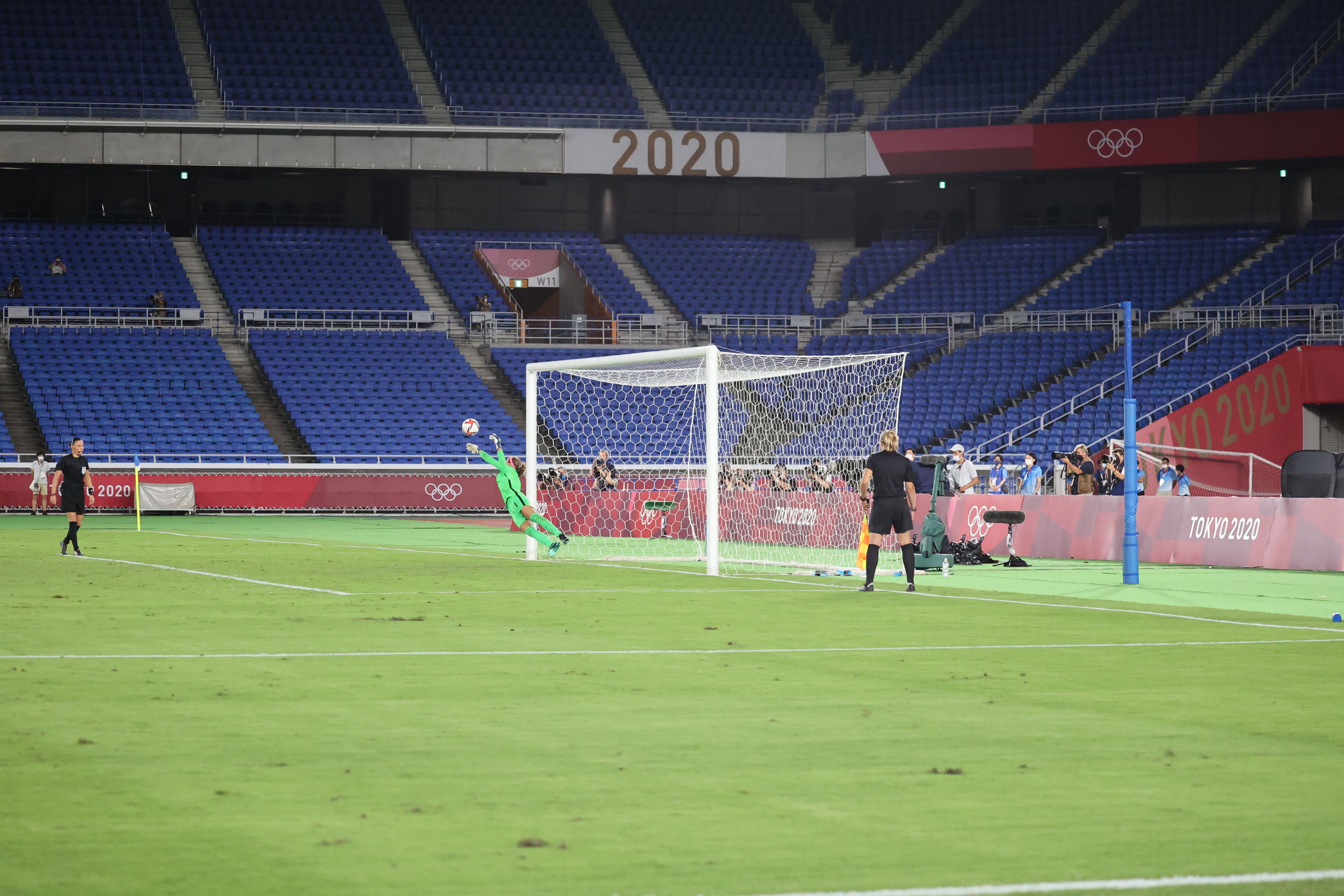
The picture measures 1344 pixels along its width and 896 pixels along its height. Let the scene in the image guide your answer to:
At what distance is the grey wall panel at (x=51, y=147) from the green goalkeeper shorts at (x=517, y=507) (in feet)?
112

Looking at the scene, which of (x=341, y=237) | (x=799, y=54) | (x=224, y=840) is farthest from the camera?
(x=799, y=54)

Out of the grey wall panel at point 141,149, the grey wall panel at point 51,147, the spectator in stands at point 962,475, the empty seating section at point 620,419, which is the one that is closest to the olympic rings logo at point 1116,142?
the empty seating section at point 620,419

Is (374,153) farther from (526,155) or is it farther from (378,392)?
(378,392)

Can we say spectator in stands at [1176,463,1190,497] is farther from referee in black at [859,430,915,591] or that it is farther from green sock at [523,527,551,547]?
referee in black at [859,430,915,591]

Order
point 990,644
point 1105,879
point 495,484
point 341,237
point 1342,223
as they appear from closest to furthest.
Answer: point 1105,879 < point 990,644 < point 495,484 < point 1342,223 < point 341,237

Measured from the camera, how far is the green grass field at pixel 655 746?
585 cm

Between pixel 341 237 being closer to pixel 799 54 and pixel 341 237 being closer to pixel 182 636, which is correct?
pixel 799 54

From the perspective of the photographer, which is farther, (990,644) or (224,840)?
(990,644)

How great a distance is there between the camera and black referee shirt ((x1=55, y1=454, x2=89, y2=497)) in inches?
958

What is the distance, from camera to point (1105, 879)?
5633 millimetres

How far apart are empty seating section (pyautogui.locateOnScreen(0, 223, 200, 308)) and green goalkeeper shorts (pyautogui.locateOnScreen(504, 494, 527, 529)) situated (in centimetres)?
3052

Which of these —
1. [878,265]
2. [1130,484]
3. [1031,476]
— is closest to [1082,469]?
[1031,476]

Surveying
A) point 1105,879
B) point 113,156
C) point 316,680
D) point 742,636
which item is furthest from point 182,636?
point 113,156

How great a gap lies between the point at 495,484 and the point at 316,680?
36035 mm
